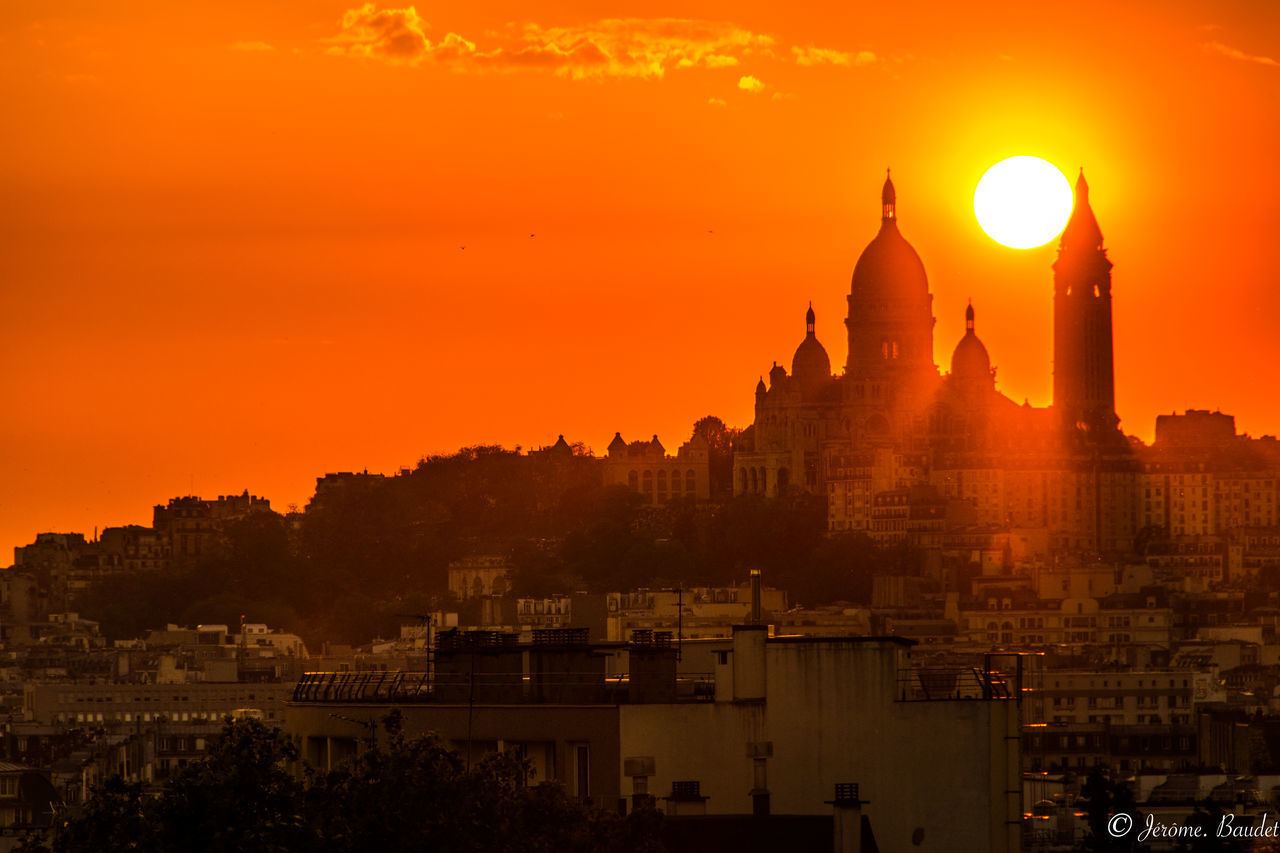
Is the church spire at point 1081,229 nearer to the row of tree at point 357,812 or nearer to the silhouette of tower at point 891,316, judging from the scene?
the silhouette of tower at point 891,316

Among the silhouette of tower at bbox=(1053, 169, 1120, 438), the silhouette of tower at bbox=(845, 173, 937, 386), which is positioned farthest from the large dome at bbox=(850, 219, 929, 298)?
the silhouette of tower at bbox=(1053, 169, 1120, 438)

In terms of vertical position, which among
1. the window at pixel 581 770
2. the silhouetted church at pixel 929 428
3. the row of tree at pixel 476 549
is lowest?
the window at pixel 581 770

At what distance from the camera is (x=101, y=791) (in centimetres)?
3136

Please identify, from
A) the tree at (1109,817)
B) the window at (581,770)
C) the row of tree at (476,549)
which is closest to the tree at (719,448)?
the row of tree at (476,549)

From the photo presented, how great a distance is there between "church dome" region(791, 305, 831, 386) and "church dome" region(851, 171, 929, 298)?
415 cm

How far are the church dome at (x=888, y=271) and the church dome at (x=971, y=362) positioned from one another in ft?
10.6

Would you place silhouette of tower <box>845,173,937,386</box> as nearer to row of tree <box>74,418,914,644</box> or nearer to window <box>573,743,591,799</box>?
row of tree <box>74,418,914,644</box>

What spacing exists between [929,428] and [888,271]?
845 cm

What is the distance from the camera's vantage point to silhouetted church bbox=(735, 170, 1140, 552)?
541 ft

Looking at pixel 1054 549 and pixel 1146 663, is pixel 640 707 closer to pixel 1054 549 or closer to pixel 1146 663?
pixel 1146 663

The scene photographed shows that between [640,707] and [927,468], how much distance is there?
13114cm

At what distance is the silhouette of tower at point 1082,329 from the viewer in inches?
6860

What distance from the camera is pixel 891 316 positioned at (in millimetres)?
171750

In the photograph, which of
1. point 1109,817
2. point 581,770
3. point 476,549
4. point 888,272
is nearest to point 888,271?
point 888,272
